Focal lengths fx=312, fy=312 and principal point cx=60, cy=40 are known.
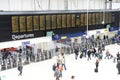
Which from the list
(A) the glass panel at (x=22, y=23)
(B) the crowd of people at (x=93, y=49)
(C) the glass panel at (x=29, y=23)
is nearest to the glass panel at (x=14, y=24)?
(A) the glass panel at (x=22, y=23)

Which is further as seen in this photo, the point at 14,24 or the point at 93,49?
the point at 93,49

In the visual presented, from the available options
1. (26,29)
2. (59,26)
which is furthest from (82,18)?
(26,29)

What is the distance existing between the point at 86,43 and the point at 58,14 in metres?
6.99

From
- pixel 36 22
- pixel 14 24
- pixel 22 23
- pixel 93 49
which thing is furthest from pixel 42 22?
pixel 93 49

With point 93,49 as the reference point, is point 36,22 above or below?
above

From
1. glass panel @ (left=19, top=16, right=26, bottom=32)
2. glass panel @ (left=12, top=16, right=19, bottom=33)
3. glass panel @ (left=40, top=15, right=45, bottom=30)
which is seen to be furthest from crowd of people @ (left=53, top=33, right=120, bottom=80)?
glass panel @ (left=12, top=16, right=19, bottom=33)

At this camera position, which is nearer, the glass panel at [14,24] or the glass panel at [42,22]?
the glass panel at [14,24]

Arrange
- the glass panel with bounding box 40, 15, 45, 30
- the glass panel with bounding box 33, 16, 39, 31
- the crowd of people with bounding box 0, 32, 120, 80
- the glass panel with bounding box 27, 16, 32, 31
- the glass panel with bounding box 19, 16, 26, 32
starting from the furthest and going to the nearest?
the glass panel with bounding box 40, 15, 45, 30 < the glass panel with bounding box 33, 16, 39, 31 < the glass panel with bounding box 27, 16, 32, 31 < the glass panel with bounding box 19, 16, 26, 32 < the crowd of people with bounding box 0, 32, 120, 80

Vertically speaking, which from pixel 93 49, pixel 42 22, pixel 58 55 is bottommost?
pixel 58 55

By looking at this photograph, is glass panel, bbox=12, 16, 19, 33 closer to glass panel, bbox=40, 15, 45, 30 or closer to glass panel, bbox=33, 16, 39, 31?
glass panel, bbox=33, 16, 39, 31

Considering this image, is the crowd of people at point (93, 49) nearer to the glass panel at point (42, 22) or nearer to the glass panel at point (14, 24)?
the glass panel at point (42, 22)

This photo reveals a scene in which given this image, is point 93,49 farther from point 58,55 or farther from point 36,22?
point 36,22

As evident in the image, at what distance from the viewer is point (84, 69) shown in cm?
2334

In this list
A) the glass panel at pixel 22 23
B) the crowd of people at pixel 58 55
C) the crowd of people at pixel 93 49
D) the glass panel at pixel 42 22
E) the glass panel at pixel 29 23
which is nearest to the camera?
the crowd of people at pixel 58 55
